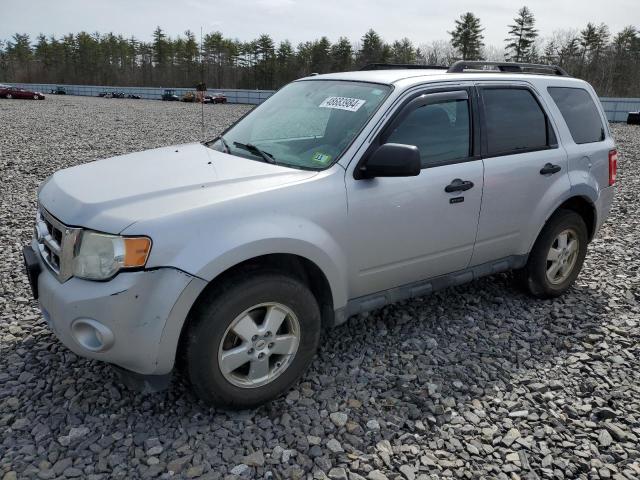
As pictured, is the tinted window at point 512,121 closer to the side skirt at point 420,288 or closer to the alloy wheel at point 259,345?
the side skirt at point 420,288

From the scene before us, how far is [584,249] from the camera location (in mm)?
4637

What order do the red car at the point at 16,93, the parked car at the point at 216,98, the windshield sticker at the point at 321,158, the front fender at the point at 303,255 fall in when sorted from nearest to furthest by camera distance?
the front fender at the point at 303,255, the windshield sticker at the point at 321,158, the red car at the point at 16,93, the parked car at the point at 216,98

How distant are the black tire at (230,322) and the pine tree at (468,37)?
2588 inches

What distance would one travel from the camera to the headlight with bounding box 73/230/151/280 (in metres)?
2.39

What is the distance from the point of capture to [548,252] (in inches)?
170

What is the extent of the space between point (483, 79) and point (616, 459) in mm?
2672

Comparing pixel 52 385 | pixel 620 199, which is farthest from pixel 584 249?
pixel 620 199

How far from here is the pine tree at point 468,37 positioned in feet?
206

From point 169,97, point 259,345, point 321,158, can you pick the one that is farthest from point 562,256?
point 169,97

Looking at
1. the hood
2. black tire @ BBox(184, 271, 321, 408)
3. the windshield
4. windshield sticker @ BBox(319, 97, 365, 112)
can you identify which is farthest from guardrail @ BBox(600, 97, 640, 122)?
black tire @ BBox(184, 271, 321, 408)

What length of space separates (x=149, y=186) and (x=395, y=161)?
1391 millimetres

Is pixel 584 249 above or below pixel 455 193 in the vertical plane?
below

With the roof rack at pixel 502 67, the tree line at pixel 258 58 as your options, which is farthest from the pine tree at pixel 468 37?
the roof rack at pixel 502 67

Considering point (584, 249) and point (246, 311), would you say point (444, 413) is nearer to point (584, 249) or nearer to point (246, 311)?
point (246, 311)
